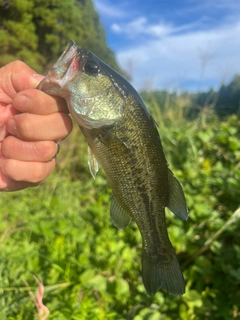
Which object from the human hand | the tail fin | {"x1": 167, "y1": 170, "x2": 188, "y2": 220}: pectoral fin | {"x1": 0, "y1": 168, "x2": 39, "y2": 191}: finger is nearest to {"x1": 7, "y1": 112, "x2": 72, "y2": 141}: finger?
the human hand

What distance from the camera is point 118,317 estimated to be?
2.02 meters

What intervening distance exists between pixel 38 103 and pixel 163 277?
0.79 metres

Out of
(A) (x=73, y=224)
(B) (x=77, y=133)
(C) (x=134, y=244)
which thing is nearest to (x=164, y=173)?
(C) (x=134, y=244)

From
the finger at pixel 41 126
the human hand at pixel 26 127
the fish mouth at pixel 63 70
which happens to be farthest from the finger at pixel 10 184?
the fish mouth at pixel 63 70

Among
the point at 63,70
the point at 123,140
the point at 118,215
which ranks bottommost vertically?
the point at 118,215

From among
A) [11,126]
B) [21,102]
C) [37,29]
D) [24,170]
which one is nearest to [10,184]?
[24,170]

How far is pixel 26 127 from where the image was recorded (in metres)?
1.55

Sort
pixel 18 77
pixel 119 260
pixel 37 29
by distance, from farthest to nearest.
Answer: pixel 37 29, pixel 119 260, pixel 18 77

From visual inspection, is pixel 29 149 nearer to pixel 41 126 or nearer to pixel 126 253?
pixel 41 126

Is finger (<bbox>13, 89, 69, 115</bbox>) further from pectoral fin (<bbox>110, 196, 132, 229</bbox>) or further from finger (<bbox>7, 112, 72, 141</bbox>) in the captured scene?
pectoral fin (<bbox>110, 196, 132, 229</bbox>)

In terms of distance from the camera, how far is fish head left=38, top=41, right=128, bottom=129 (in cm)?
145

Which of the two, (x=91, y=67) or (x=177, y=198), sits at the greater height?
(x=91, y=67)

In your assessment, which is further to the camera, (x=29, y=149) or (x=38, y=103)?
(x=29, y=149)

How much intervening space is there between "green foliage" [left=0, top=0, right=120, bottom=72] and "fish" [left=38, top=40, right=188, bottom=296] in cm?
733
